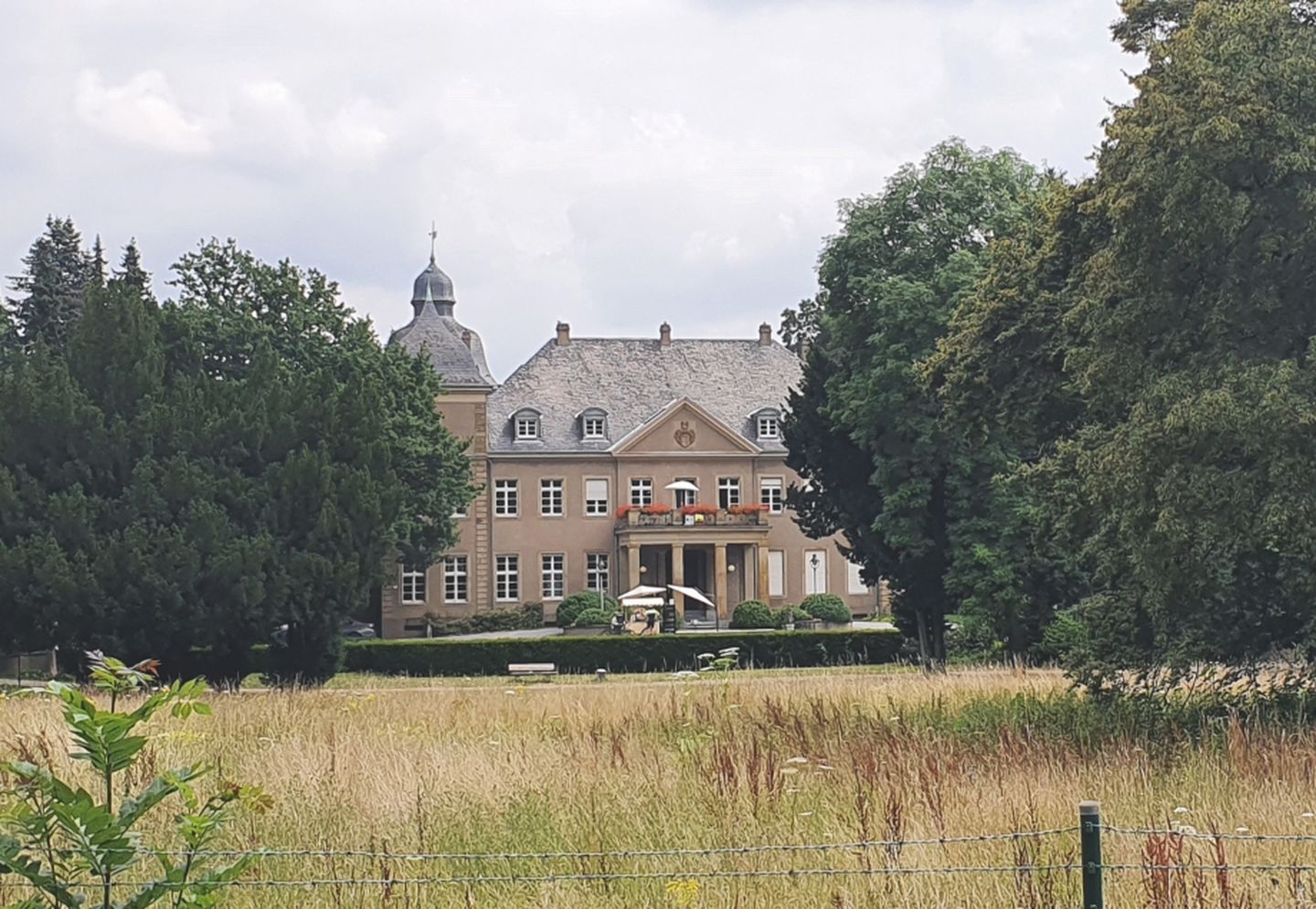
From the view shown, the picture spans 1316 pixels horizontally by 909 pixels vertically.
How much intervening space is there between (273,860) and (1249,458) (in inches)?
342

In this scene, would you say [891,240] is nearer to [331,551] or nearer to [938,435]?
[938,435]

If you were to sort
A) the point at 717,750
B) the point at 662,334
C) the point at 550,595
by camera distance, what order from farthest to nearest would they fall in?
the point at 662,334
the point at 550,595
the point at 717,750

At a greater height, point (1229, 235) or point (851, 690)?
point (1229, 235)

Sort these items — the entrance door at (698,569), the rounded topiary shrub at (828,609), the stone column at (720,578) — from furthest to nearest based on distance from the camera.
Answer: the entrance door at (698,569)
the stone column at (720,578)
the rounded topiary shrub at (828,609)

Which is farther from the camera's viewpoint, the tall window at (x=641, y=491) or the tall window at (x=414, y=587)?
the tall window at (x=641, y=491)

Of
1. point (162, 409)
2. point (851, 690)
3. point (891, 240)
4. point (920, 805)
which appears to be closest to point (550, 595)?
point (891, 240)

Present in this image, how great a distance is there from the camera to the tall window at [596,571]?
63781 millimetres

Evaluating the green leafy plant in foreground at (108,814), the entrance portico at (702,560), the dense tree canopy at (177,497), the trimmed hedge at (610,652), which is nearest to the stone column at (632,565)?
the entrance portico at (702,560)

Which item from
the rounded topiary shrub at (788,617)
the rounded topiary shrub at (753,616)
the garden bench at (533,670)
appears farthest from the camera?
the rounded topiary shrub at (788,617)

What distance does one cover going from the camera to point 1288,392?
12891mm

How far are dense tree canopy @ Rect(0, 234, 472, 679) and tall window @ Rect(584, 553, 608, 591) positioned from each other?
2965cm

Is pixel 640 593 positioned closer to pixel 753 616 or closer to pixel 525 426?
pixel 753 616

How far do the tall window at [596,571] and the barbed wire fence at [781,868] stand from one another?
54.9 m

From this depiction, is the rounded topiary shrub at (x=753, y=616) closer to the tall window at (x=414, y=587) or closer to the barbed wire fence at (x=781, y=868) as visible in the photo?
the tall window at (x=414, y=587)
